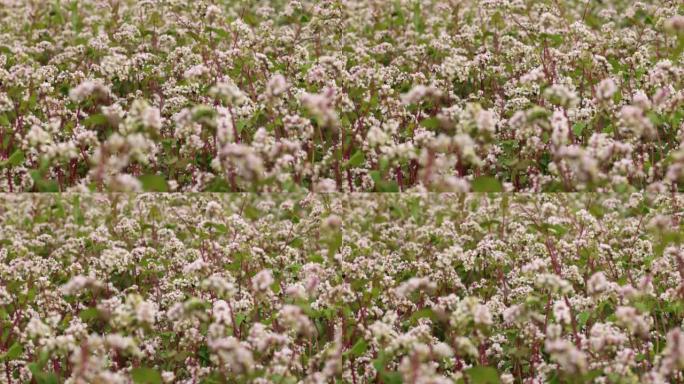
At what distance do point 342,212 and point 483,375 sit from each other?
5.19 feet

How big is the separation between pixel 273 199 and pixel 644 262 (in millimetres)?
2103

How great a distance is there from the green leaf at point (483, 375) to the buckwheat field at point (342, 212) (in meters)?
0.01

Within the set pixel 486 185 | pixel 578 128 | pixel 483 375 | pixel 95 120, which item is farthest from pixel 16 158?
pixel 578 128

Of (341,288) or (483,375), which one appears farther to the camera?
(341,288)

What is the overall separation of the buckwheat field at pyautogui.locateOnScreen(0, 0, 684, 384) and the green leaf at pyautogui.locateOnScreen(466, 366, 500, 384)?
0.04 feet

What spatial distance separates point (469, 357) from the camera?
446cm

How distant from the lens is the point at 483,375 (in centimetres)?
375

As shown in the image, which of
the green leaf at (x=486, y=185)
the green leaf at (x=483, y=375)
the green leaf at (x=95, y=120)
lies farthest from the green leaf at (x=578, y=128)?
the green leaf at (x=95, y=120)

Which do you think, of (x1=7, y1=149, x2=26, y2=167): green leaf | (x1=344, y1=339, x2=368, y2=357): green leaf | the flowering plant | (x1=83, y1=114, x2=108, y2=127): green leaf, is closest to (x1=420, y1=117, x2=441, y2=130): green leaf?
the flowering plant

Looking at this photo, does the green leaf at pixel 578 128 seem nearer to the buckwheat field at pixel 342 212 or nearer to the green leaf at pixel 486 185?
the buckwheat field at pixel 342 212

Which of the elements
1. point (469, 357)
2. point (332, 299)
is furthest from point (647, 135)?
point (332, 299)

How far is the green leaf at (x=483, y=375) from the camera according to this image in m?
3.72

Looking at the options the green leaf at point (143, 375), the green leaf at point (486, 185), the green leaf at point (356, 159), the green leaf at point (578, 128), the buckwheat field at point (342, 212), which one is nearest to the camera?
the green leaf at point (143, 375)

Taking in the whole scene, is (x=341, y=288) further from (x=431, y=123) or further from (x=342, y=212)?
(x=431, y=123)
